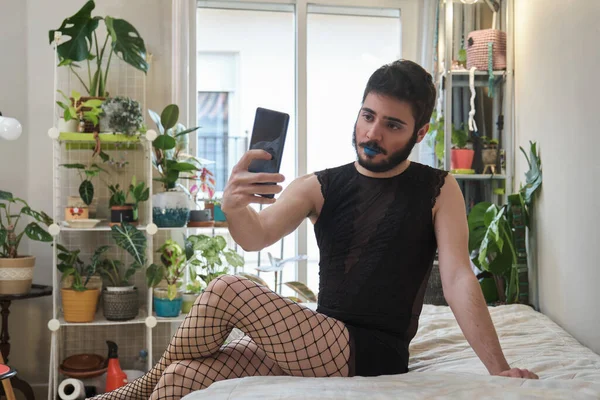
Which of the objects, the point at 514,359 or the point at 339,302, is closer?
the point at 339,302

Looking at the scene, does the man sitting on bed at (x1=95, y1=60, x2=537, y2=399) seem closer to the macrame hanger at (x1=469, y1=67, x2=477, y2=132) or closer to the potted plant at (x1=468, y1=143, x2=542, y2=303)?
the potted plant at (x1=468, y1=143, x2=542, y2=303)

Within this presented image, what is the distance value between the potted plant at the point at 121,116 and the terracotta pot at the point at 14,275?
709 mm

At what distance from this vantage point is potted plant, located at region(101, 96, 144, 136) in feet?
9.60

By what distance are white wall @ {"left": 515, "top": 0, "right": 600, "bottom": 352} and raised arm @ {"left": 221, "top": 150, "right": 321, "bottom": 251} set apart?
113 cm

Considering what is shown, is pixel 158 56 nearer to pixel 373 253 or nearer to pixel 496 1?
pixel 496 1

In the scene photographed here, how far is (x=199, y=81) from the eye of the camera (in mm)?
3643

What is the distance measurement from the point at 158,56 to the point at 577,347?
2.36 metres

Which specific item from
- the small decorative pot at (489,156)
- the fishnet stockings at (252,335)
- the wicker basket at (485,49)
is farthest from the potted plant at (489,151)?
the fishnet stockings at (252,335)

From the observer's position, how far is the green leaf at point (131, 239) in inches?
113

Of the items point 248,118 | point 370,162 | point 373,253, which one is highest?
point 248,118

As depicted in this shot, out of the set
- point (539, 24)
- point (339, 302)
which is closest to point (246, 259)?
point (539, 24)

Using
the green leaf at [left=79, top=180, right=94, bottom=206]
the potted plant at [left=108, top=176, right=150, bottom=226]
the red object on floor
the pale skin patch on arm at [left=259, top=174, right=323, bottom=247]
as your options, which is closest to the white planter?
the green leaf at [left=79, top=180, right=94, bottom=206]

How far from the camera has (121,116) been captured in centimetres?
292

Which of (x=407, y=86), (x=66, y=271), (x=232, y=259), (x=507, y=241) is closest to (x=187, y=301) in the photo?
(x=232, y=259)
